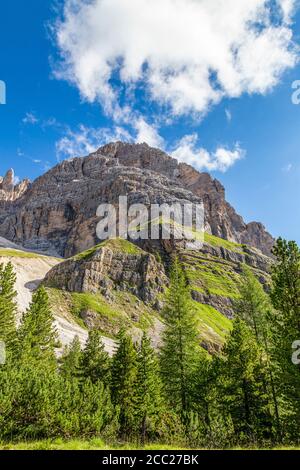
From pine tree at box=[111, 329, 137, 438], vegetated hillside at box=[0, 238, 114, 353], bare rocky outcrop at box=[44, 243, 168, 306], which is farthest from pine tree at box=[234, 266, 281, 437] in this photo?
bare rocky outcrop at box=[44, 243, 168, 306]

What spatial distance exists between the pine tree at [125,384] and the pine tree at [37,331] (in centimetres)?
1114

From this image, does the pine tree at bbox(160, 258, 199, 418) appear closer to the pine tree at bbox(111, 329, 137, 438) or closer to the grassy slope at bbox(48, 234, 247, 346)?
the pine tree at bbox(111, 329, 137, 438)

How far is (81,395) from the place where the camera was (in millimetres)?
25375

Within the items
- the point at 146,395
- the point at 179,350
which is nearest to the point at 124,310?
the point at 179,350

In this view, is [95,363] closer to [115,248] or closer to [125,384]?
[125,384]

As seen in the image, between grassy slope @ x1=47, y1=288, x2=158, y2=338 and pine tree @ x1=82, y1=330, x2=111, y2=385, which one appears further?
grassy slope @ x1=47, y1=288, x2=158, y2=338

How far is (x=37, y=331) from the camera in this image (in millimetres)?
42594

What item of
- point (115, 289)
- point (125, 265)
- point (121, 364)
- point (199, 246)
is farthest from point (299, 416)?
point (199, 246)

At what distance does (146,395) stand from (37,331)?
1962 centimetres

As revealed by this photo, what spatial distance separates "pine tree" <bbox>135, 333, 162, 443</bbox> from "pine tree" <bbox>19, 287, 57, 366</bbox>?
45.7ft

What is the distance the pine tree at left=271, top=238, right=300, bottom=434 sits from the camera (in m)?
22.4

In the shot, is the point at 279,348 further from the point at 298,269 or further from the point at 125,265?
the point at 125,265

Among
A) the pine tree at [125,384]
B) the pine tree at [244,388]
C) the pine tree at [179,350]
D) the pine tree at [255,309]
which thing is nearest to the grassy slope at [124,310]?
the pine tree at [255,309]
